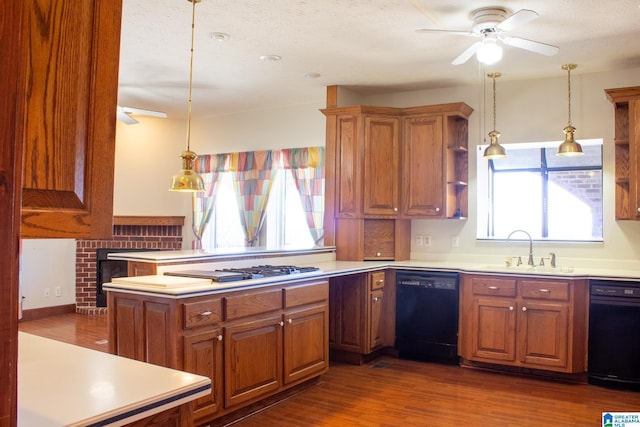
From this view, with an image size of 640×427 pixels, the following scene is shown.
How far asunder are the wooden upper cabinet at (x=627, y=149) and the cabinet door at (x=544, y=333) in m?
1.04

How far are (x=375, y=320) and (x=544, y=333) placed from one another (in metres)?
1.42

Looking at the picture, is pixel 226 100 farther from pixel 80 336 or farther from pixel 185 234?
pixel 80 336

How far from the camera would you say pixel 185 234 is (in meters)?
7.16

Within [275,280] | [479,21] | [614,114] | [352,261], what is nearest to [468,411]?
[275,280]

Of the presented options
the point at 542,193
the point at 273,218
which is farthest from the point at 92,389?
the point at 273,218

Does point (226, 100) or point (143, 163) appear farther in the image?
point (143, 163)

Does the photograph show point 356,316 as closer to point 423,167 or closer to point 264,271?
point 264,271

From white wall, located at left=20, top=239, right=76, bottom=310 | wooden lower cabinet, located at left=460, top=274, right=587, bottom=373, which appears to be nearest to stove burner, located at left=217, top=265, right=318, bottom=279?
wooden lower cabinet, located at left=460, top=274, right=587, bottom=373

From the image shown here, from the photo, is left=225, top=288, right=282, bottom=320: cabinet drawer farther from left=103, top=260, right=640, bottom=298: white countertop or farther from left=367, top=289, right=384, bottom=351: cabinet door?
left=367, top=289, right=384, bottom=351: cabinet door

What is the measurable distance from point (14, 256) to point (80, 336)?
216 inches

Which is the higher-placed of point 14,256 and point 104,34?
point 104,34

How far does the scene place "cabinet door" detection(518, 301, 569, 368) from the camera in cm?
418

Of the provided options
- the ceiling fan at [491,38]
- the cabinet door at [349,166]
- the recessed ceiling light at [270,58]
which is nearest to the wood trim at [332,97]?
the cabinet door at [349,166]

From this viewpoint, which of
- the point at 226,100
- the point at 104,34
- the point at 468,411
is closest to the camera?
the point at 104,34
